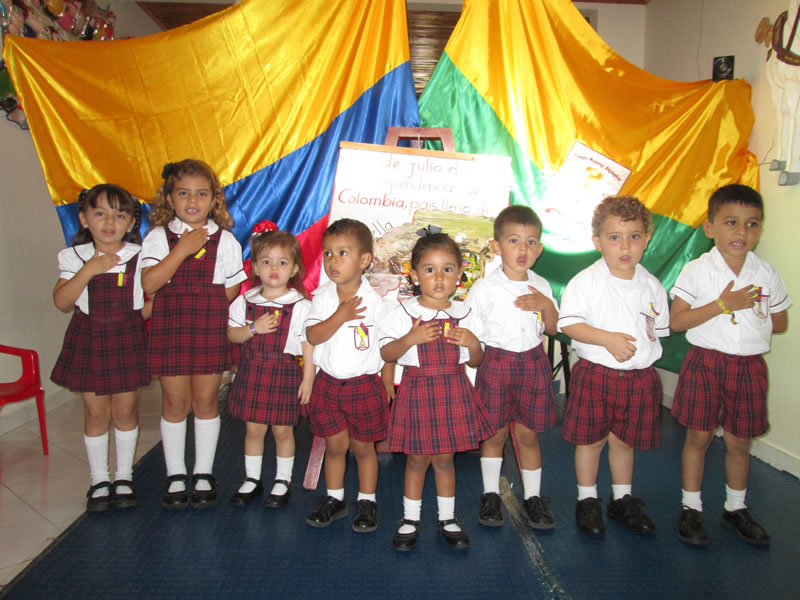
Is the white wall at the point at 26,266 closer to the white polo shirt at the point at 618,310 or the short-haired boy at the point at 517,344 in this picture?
the short-haired boy at the point at 517,344

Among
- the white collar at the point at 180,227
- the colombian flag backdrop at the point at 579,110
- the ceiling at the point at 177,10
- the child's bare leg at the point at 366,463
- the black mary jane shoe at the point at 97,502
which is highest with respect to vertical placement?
the ceiling at the point at 177,10

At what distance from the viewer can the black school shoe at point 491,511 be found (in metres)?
2.11

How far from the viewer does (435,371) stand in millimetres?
1908

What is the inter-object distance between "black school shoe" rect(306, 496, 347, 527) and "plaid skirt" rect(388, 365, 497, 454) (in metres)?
0.45

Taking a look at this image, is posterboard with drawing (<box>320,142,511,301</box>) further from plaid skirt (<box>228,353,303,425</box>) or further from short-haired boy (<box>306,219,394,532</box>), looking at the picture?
plaid skirt (<box>228,353,303,425</box>)

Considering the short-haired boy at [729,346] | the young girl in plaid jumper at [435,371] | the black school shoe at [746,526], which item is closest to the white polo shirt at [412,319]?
the young girl in plaid jumper at [435,371]

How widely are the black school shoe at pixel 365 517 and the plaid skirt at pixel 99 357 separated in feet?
3.34

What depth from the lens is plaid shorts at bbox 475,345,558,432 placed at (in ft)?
6.67

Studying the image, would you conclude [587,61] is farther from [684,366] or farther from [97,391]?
[97,391]

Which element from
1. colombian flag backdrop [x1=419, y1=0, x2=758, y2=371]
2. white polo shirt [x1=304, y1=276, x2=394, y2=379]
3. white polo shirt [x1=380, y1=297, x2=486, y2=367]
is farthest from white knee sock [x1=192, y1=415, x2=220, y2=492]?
colombian flag backdrop [x1=419, y1=0, x2=758, y2=371]

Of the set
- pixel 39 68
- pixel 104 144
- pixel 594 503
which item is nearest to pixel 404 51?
pixel 104 144

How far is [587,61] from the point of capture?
8.73 feet

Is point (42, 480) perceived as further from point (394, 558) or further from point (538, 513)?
point (538, 513)

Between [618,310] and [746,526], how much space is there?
91 cm
